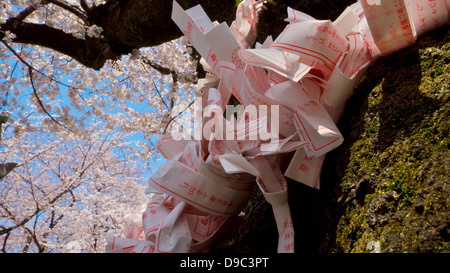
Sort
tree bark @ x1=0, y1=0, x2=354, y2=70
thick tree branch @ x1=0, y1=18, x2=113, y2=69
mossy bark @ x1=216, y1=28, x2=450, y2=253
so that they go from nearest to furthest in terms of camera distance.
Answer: mossy bark @ x1=216, y1=28, x2=450, y2=253
tree bark @ x1=0, y1=0, x2=354, y2=70
thick tree branch @ x1=0, y1=18, x2=113, y2=69

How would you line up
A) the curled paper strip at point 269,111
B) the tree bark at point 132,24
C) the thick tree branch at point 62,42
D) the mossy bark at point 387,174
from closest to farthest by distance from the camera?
the mossy bark at point 387,174, the curled paper strip at point 269,111, the tree bark at point 132,24, the thick tree branch at point 62,42

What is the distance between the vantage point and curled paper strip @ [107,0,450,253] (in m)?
0.40

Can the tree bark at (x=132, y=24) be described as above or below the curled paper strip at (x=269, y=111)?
above

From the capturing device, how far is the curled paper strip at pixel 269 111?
0.40 m

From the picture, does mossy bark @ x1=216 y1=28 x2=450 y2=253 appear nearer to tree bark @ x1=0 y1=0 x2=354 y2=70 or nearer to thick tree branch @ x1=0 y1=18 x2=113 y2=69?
tree bark @ x1=0 y1=0 x2=354 y2=70

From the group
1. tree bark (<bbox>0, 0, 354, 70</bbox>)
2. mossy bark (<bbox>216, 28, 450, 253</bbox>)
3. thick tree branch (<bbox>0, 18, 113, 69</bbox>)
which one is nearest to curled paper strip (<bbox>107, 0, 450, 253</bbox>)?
mossy bark (<bbox>216, 28, 450, 253</bbox>)

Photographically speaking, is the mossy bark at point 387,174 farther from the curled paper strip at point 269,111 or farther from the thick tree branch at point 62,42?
the thick tree branch at point 62,42

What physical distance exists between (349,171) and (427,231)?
12cm

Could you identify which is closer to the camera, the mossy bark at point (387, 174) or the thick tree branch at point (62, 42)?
the mossy bark at point (387, 174)

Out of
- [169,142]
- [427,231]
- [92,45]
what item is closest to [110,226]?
[92,45]

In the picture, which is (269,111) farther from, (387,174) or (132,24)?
(132,24)

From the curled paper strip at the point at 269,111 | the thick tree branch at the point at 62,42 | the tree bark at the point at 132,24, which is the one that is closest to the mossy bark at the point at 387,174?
the curled paper strip at the point at 269,111

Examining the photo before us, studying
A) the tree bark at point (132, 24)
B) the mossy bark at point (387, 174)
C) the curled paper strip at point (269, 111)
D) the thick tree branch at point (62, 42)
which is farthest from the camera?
the thick tree branch at point (62, 42)
